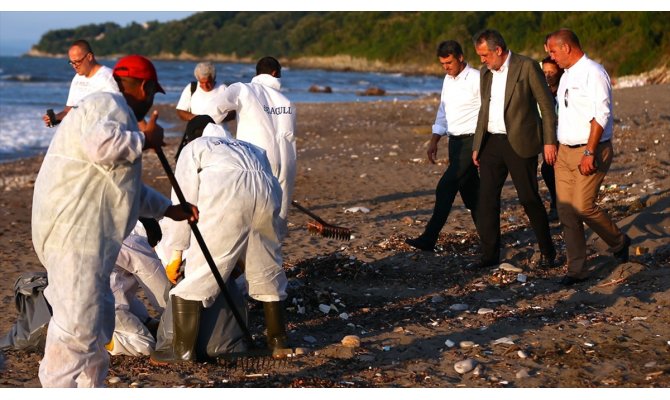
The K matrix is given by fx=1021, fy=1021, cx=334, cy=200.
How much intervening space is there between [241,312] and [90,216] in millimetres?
1747

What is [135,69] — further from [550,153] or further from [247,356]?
[550,153]

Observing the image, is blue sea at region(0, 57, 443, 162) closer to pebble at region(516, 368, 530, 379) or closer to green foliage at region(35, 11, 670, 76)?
green foliage at region(35, 11, 670, 76)

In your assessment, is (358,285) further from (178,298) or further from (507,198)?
(507,198)

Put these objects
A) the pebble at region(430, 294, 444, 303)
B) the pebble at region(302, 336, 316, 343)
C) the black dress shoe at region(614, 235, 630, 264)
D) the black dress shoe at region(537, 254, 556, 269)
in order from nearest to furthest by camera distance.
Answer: the pebble at region(302, 336, 316, 343) → the pebble at region(430, 294, 444, 303) → the black dress shoe at region(614, 235, 630, 264) → the black dress shoe at region(537, 254, 556, 269)

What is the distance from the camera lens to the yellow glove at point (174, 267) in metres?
6.66

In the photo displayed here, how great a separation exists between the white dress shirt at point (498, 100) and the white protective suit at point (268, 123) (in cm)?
159

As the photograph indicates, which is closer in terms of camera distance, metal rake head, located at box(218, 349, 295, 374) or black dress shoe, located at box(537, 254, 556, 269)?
metal rake head, located at box(218, 349, 295, 374)

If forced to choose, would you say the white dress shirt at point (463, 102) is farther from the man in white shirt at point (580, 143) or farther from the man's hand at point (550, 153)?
the man in white shirt at point (580, 143)

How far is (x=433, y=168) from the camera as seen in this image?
14453 mm

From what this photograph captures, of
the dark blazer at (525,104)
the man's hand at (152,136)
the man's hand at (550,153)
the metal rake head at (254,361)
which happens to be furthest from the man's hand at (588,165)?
the man's hand at (152,136)

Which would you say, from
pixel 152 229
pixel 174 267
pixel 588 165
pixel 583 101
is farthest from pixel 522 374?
pixel 583 101

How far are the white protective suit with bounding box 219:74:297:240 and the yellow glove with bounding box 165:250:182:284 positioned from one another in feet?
4.61

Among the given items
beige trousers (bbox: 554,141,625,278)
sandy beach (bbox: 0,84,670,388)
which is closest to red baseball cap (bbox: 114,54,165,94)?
sandy beach (bbox: 0,84,670,388)

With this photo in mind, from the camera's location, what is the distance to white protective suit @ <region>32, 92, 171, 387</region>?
4.56m
